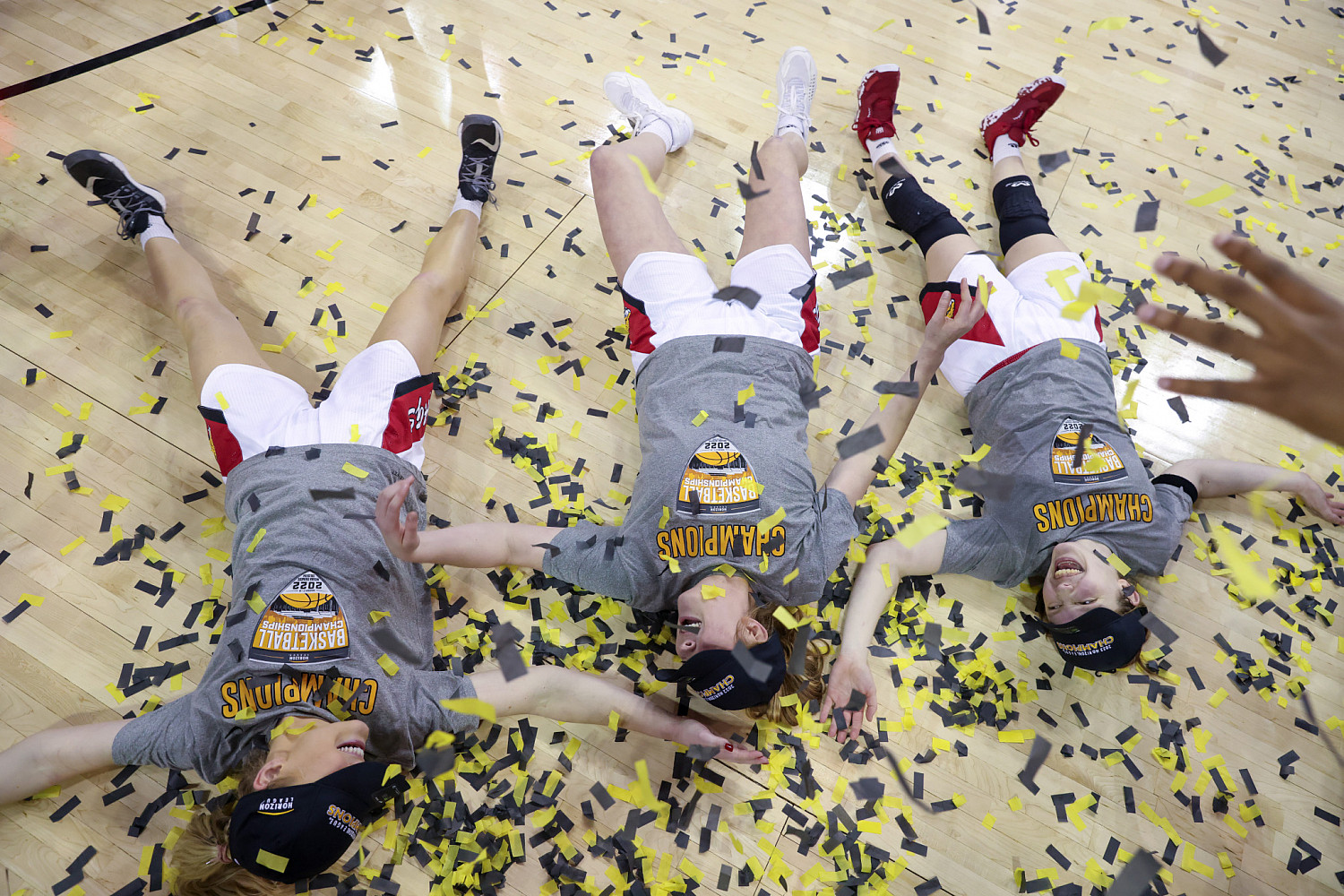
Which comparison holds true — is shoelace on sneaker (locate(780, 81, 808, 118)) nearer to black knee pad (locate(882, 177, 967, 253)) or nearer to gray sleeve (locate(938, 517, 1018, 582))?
black knee pad (locate(882, 177, 967, 253))

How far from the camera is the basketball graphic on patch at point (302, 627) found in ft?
6.02

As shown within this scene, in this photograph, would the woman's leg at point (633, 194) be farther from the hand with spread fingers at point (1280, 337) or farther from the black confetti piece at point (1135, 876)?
the black confetti piece at point (1135, 876)

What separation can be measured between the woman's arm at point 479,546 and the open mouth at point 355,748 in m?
0.46

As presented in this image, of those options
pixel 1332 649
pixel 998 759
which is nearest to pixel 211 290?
pixel 998 759

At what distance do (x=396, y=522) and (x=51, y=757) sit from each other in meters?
1.03

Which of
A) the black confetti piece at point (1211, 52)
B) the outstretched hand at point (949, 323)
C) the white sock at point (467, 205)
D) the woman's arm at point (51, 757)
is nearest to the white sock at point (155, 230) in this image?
the white sock at point (467, 205)

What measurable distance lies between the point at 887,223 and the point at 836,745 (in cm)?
192

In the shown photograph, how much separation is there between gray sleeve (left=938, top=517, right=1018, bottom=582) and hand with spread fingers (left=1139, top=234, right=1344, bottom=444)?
123 cm

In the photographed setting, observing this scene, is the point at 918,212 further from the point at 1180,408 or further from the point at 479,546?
the point at 479,546

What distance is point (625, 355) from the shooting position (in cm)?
265

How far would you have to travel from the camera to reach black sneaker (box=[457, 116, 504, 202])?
272 cm

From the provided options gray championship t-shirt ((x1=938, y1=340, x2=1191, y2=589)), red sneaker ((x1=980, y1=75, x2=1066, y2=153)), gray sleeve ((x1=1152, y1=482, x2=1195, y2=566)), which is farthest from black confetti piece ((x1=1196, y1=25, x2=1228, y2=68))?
gray sleeve ((x1=1152, y1=482, x2=1195, y2=566))

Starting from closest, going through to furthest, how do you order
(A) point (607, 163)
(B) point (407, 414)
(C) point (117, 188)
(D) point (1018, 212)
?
(B) point (407, 414) < (A) point (607, 163) < (C) point (117, 188) < (D) point (1018, 212)

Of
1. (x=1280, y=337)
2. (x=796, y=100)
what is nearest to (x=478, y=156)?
(x=796, y=100)
